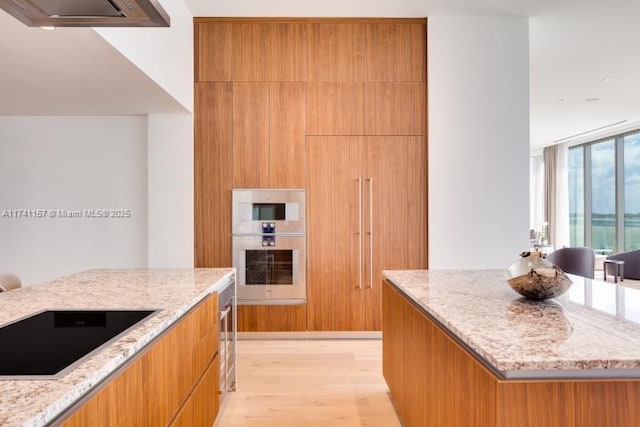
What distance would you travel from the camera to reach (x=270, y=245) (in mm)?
4191

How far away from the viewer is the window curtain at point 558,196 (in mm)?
10203

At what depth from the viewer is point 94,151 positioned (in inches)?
178

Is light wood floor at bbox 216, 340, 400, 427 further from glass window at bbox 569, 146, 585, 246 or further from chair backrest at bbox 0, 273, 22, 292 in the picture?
glass window at bbox 569, 146, 585, 246

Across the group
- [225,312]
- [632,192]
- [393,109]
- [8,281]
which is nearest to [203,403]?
[225,312]

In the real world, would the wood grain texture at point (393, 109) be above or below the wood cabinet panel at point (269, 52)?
below

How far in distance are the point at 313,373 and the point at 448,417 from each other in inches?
77.2

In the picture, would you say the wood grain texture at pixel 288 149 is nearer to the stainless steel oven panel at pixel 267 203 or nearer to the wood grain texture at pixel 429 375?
the stainless steel oven panel at pixel 267 203

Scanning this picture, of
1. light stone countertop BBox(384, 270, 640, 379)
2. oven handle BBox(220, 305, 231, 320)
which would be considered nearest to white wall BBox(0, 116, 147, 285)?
oven handle BBox(220, 305, 231, 320)

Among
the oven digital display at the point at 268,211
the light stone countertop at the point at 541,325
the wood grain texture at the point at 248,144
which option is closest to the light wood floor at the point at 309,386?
the light stone countertop at the point at 541,325

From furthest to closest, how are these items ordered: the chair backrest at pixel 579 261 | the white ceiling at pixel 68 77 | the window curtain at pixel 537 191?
the window curtain at pixel 537 191, the chair backrest at pixel 579 261, the white ceiling at pixel 68 77

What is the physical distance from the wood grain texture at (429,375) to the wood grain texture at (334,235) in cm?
139

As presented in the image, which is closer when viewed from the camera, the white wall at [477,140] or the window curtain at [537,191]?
the white wall at [477,140]

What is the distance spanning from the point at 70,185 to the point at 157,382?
3.78 meters

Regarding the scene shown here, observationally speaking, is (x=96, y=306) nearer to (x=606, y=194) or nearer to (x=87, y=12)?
(x=87, y=12)
